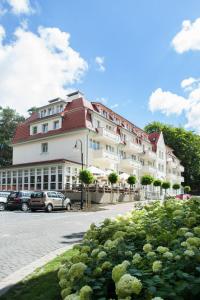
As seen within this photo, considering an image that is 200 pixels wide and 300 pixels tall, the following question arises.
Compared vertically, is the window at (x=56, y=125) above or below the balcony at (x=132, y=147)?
above

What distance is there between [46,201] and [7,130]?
4647cm

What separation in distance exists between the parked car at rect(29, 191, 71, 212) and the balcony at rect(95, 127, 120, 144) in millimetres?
15011

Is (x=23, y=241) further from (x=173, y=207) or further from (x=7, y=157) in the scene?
(x=7, y=157)

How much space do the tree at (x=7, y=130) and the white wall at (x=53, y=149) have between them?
847 inches

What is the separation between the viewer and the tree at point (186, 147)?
255 feet

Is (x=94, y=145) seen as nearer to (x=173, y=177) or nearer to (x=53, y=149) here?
(x=53, y=149)

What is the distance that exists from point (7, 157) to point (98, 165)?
1263 inches

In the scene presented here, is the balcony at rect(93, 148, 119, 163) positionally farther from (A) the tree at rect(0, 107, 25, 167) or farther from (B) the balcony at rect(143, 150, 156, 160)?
(A) the tree at rect(0, 107, 25, 167)

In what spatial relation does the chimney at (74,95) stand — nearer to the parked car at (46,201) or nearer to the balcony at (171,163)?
the parked car at (46,201)

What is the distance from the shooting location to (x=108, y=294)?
3.60 meters

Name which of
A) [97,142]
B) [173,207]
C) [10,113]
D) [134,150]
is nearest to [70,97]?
[97,142]

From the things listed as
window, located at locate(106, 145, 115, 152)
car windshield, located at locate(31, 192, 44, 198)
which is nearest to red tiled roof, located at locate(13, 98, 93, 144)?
window, located at locate(106, 145, 115, 152)

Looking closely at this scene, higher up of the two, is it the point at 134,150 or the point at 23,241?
the point at 134,150

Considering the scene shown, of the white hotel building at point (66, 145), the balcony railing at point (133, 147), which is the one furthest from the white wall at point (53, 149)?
Answer: the balcony railing at point (133, 147)
